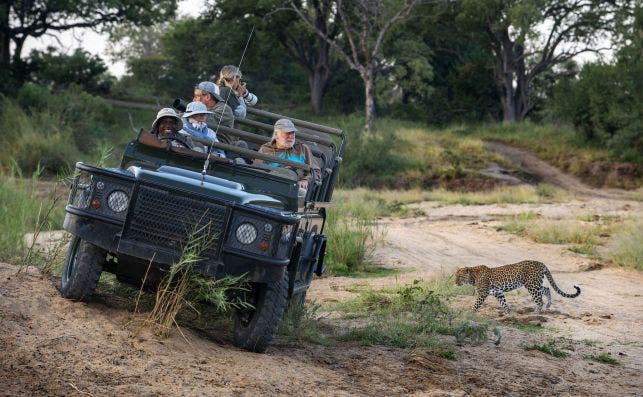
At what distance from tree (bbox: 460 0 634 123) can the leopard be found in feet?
103

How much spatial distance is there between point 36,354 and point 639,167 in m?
29.4

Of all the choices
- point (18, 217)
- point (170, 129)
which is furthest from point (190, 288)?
point (18, 217)

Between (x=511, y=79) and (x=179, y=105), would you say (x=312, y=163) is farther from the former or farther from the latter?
(x=511, y=79)

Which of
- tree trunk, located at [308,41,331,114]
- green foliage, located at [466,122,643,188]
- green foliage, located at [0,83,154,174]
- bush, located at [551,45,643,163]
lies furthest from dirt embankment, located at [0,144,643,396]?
tree trunk, located at [308,41,331,114]

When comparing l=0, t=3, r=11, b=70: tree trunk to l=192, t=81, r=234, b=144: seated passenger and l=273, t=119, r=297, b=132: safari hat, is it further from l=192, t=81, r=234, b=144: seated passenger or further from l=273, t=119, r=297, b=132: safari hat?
l=273, t=119, r=297, b=132: safari hat

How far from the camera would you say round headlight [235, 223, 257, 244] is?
6.57m

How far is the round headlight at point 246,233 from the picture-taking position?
657 cm

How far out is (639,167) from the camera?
109 feet

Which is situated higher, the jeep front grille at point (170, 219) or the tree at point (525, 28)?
the tree at point (525, 28)

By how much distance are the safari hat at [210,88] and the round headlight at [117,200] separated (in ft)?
7.77

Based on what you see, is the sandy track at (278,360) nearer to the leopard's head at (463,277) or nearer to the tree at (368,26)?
the leopard's head at (463,277)

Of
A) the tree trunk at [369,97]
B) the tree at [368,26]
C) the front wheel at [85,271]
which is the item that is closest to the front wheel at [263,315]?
the front wheel at [85,271]

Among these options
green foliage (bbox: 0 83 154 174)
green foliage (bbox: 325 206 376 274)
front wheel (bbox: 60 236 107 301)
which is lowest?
green foliage (bbox: 0 83 154 174)

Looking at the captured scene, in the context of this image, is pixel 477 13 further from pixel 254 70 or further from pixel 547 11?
pixel 254 70
